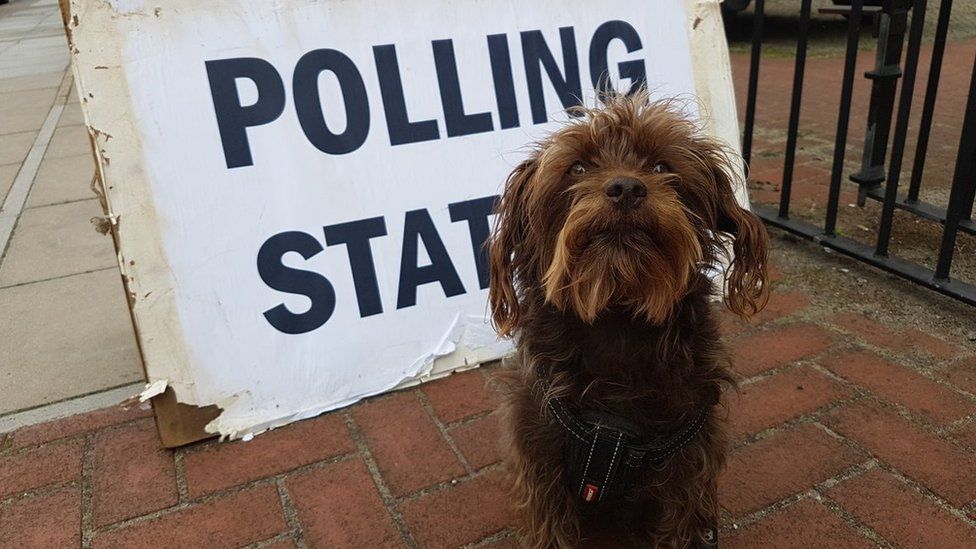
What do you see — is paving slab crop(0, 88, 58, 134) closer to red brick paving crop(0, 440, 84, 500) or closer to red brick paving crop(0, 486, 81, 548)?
red brick paving crop(0, 440, 84, 500)

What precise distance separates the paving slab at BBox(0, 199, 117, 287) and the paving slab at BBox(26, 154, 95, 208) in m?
0.17

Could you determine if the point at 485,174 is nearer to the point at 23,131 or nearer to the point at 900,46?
the point at 900,46

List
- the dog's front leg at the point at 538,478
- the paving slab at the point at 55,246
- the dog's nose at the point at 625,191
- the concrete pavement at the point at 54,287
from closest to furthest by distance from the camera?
the dog's nose at the point at 625,191, the dog's front leg at the point at 538,478, the concrete pavement at the point at 54,287, the paving slab at the point at 55,246

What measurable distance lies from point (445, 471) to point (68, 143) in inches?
235

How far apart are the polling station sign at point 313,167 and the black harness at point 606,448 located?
3.82 feet

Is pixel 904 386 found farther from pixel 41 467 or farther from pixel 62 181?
pixel 62 181

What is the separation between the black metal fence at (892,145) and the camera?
322 centimetres

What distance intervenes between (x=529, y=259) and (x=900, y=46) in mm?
3275

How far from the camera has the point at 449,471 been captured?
97.5 inches

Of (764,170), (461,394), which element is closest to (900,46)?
(764,170)

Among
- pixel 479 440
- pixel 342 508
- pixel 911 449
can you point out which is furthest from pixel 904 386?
pixel 342 508

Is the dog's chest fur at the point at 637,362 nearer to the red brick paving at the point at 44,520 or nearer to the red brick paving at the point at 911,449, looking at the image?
the red brick paving at the point at 911,449

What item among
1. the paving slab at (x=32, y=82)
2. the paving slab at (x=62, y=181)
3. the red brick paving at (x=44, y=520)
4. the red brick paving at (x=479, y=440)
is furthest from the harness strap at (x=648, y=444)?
the paving slab at (x=32, y=82)

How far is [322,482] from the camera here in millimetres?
2441
